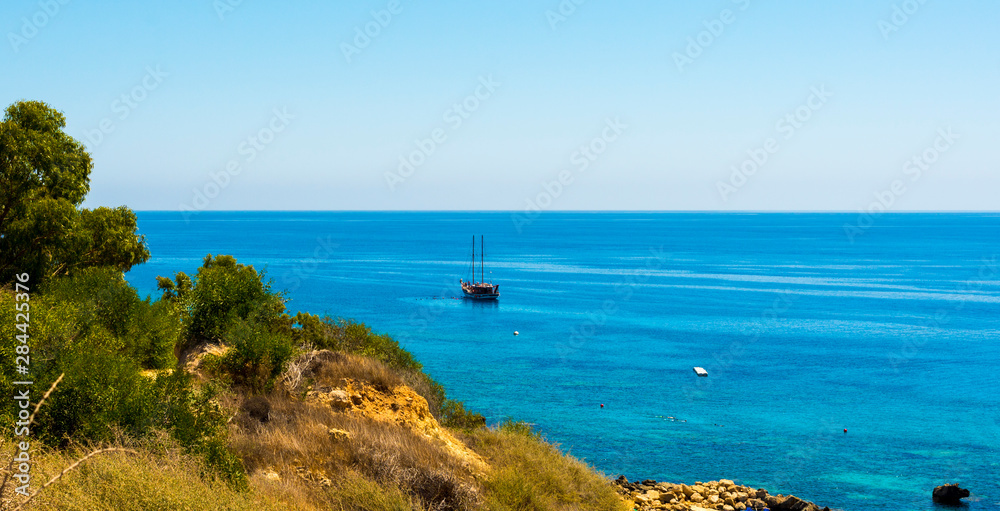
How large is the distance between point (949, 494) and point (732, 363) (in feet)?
98.7

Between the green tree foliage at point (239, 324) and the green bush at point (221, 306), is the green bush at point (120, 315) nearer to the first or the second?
the green bush at point (221, 306)

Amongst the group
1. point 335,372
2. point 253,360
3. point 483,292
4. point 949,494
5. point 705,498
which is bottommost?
point 705,498

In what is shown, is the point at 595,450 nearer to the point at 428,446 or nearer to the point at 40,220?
the point at 428,446

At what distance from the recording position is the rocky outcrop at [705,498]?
30188 mm

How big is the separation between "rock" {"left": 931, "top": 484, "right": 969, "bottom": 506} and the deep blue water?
604 millimetres

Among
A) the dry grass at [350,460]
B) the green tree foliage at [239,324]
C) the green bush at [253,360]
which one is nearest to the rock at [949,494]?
Result: the dry grass at [350,460]

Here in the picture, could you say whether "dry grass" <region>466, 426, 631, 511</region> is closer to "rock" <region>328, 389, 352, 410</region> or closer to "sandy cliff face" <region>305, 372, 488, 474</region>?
"sandy cliff face" <region>305, 372, 488, 474</region>

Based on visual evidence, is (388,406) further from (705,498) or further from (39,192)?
(705,498)

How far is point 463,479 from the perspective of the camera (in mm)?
18219

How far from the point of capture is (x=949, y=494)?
34281 millimetres

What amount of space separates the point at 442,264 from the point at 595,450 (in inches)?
4357

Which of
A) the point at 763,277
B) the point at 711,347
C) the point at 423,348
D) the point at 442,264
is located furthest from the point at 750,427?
the point at 442,264

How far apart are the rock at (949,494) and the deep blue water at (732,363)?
604 millimetres

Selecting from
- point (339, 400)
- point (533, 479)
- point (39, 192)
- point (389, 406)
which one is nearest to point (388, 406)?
point (389, 406)
